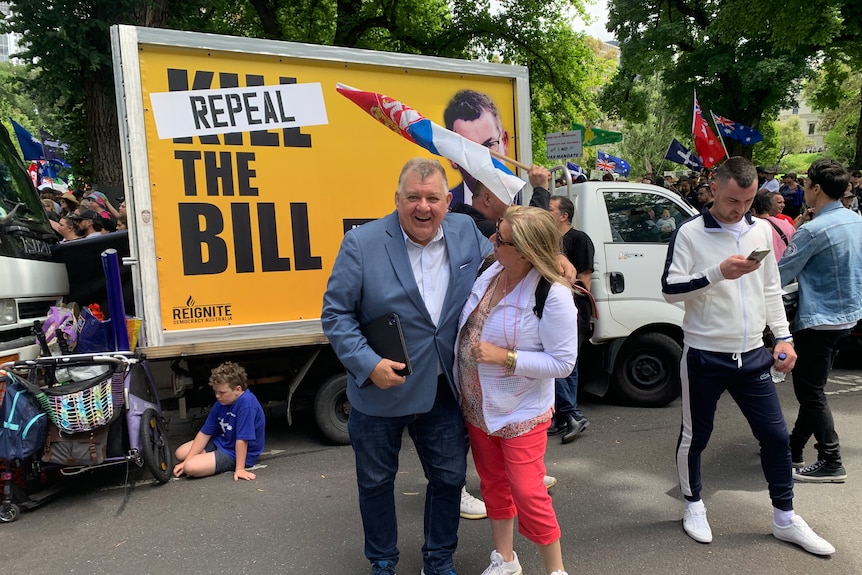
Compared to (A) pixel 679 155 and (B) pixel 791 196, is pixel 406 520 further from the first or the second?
(A) pixel 679 155

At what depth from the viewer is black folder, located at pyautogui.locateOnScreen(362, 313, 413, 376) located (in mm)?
2246

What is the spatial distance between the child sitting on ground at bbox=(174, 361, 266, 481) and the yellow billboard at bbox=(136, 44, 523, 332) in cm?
44

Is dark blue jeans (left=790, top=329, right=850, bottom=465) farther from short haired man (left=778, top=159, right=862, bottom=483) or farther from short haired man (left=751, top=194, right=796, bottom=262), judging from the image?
short haired man (left=751, top=194, right=796, bottom=262)

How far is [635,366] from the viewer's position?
17.9ft

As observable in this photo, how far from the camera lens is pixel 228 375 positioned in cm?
410

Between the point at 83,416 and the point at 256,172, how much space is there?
6.20ft

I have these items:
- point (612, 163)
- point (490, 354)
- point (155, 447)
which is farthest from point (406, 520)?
point (612, 163)

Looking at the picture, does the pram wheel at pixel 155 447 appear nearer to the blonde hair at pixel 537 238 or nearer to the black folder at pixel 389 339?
the black folder at pixel 389 339

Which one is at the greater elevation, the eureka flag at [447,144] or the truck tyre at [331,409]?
the eureka flag at [447,144]

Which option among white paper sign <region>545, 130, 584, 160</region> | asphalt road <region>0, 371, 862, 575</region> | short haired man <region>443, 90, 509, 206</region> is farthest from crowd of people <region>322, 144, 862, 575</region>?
white paper sign <region>545, 130, 584, 160</region>

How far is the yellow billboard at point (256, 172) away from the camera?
3.88 metres

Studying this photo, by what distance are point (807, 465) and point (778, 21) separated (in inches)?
411

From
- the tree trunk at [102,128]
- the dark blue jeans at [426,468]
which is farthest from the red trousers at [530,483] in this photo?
the tree trunk at [102,128]

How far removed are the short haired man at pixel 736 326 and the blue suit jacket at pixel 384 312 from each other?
1.41 metres
